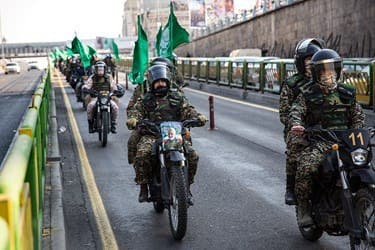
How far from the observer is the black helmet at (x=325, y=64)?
5438 millimetres

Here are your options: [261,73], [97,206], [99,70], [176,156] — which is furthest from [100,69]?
[261,73]

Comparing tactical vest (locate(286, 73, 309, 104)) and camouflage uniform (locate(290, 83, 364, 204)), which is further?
tactical vest (locate(286, 73, 309, 104))

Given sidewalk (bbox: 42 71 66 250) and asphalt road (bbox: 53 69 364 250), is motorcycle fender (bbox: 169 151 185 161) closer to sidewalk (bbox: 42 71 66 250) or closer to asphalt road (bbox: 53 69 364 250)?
asphalt road (bbox: 53 69 364 250)

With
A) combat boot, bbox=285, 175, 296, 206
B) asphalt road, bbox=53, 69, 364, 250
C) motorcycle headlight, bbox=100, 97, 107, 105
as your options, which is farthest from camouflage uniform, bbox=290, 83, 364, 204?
motorcycle headlight, bbox=100, 97, 107, 105

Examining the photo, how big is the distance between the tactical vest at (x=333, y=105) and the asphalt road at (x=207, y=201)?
123cm

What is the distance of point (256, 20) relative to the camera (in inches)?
1999

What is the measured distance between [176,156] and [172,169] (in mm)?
131

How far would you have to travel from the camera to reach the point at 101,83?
1478cm

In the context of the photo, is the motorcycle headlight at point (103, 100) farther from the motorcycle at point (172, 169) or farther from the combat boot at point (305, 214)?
the combat boot at point (305, 214)

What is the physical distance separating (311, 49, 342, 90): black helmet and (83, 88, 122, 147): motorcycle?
26.9ft

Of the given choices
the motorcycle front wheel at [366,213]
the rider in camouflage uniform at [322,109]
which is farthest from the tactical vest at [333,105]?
the motorcycle front wheel at [366,213]

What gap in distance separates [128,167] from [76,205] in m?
2.84

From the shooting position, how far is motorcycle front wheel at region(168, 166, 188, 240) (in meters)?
6.11

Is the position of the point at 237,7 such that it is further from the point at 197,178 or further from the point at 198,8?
the point at 197,178
